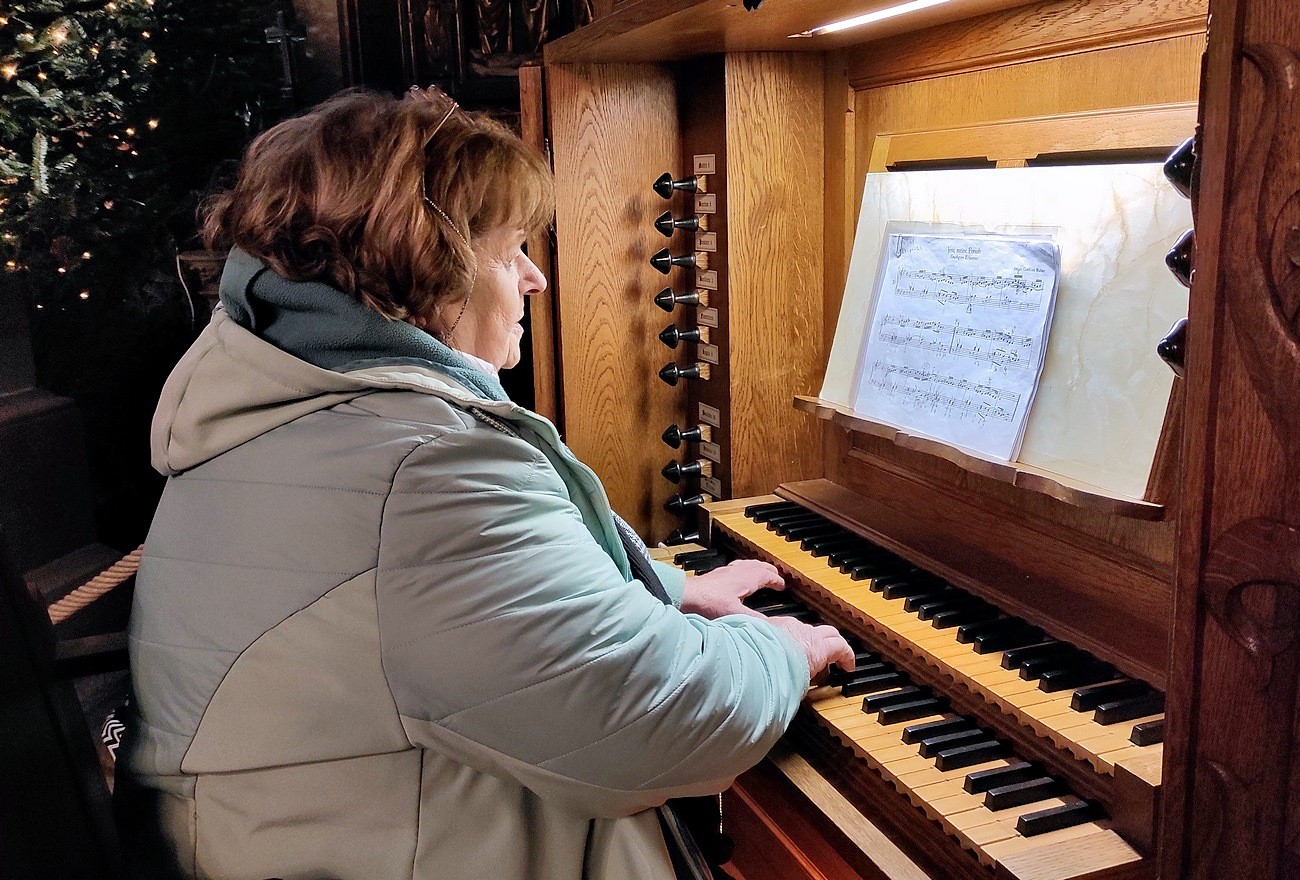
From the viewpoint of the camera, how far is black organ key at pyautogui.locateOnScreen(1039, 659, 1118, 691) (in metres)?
1.32

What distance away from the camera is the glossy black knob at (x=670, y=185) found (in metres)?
2.25

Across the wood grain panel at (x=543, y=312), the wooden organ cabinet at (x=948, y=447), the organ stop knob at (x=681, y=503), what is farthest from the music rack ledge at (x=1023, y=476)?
the wood grain panel at (x=543, y=312)

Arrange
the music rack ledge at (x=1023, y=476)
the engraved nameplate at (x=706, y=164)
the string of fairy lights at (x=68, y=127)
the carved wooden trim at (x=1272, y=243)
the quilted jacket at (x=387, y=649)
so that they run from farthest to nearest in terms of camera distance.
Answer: the string of fairy lights at (x=68, y=127) < the engraved nameplate at (x=706, y=164) < the music rack ledge at (x=1023, y=476) < the quilted jacket at (x=387, y=649) < the carved wooden trim at (x=1272, y=243)

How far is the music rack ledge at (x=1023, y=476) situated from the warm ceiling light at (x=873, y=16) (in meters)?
0.63

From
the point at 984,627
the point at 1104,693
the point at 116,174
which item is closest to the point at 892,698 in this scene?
the point at 984,627

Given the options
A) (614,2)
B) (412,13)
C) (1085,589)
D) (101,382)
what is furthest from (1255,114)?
(101,382)

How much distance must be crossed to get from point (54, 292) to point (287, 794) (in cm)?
282

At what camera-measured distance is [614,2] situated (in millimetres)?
2064

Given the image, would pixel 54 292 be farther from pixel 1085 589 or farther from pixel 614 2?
pixel 1085 589

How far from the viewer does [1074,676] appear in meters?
1.33

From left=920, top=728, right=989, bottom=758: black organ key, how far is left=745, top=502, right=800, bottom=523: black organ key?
2.42 feet

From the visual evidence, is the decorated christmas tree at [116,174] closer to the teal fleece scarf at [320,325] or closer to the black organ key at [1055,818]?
the teal fleece scarf at [320,325]

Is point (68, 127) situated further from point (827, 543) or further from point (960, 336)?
point (960, 336)

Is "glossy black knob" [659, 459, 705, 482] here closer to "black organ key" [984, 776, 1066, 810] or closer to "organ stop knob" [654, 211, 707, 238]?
"organ stop knob" [654, 211, 707, 238]
